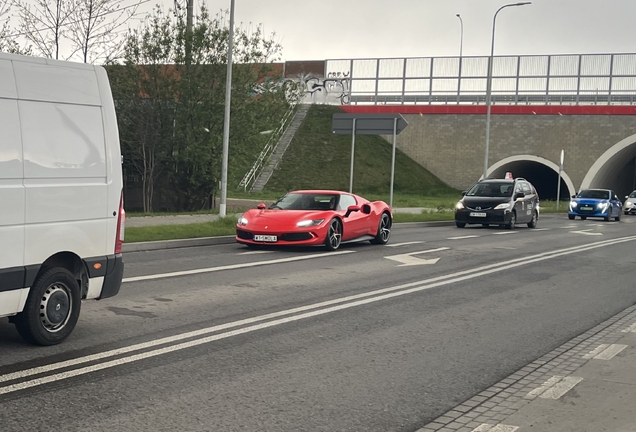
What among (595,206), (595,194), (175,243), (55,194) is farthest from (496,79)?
(55,194)

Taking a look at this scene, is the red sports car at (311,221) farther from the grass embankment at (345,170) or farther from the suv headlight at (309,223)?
the grass embankment at (345,170)

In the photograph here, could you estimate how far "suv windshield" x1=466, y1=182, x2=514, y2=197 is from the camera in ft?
89.5

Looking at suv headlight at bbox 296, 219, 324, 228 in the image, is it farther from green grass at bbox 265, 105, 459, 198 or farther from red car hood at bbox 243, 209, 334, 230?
green grass at bbox 265, 105, 459, 198

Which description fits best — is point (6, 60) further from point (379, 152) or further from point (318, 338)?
point (379, 152)

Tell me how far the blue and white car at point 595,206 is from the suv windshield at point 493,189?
9.93 meters

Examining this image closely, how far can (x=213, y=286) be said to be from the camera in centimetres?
1098

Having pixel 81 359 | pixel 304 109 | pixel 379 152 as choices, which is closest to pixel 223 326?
pixel 81 359

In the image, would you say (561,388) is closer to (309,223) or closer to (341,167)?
(309,223)

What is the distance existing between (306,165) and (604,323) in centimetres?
4599

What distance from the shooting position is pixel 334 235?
16578 millimetres

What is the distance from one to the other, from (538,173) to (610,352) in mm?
55956

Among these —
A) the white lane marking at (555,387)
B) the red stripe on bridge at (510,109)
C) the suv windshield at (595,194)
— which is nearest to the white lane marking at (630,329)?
the white lane marking at (555,387)

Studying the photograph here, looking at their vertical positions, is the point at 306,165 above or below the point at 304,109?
below

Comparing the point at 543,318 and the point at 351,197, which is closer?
the point at 543,318
